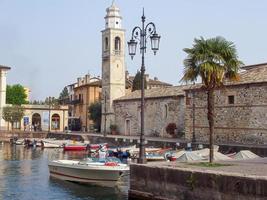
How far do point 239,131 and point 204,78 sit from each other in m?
22.2

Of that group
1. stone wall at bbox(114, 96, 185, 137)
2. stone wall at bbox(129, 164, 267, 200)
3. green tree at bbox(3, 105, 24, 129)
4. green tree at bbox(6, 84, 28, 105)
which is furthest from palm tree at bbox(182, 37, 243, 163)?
green tree at bbox(6, 84, 28, 105)

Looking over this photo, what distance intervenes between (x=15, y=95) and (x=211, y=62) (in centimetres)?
9844

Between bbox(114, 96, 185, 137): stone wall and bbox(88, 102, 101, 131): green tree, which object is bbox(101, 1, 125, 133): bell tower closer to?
bbox(114, 96, 185, 137): stone wall

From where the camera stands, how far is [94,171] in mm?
25703

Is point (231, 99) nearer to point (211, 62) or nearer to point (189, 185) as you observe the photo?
point (211, 62)

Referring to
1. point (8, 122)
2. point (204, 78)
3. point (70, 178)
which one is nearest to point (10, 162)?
point (70, 178)

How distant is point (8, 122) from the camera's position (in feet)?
273

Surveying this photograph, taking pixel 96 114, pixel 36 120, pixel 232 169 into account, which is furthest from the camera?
pixel 36 120

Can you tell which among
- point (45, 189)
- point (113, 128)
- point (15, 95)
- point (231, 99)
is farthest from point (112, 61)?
point (15, 95)

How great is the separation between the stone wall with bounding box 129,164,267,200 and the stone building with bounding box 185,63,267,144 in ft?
60.7

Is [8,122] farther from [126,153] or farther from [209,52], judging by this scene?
[209,52]

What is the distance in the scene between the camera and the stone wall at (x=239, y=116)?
39.5m

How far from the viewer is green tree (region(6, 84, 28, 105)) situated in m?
113

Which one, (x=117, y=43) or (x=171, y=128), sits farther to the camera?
(x=117, y=43)
